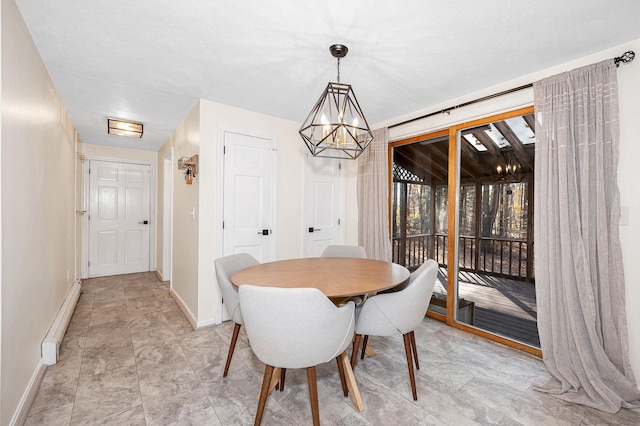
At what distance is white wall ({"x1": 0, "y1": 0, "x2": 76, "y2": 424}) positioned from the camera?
4.91 feet

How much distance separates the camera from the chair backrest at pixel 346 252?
2982 mm

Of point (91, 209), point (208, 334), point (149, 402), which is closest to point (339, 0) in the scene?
point (149, 402)

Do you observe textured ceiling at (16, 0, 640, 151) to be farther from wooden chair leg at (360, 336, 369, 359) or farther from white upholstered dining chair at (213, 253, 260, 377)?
wooden chair leg at (360, 336, 369, 359)

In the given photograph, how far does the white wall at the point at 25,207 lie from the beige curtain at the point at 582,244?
3.32 metres

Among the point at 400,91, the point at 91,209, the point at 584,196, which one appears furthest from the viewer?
the point at 91,209

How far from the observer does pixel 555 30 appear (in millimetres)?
1828

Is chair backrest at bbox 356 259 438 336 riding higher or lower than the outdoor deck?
higher

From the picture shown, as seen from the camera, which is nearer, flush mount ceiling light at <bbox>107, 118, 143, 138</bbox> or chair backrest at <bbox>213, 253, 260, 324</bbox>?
chair backrest at <bbox>213, 253, 260, 324</bbox>

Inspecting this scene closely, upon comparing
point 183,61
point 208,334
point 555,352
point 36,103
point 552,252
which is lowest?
point 208,334

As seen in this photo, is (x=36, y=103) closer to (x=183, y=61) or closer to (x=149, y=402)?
(x=183, y=61)

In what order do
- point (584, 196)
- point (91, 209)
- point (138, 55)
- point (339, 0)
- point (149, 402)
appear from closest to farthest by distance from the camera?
point (339, 0)
point (149, 402)
point (584, 196)
point (138, 55)
point (91, 209)

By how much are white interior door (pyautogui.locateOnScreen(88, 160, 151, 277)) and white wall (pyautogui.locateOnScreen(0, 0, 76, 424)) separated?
8.24ft

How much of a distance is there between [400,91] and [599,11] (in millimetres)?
1412

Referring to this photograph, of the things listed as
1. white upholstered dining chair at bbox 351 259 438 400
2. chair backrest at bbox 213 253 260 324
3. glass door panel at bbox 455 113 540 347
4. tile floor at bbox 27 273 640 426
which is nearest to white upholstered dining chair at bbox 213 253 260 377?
chair backrest at bbox 213 253 260 324
